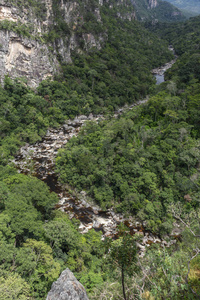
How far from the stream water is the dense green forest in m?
1.25

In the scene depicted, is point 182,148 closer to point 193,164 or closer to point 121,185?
point 193,164

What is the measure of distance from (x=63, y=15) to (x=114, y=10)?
177ft

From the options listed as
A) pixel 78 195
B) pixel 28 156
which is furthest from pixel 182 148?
pixel 28 156

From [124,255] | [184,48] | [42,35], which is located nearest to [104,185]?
[124,255]

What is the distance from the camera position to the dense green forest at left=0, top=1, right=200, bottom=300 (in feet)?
24.7

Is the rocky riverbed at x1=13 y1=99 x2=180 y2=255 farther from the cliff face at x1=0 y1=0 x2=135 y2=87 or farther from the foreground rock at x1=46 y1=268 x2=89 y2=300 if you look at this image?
the cliff face at x1=0 y1=0 x2=135 y2=87

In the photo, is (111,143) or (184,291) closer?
(184,291)

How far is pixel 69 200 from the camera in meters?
26.8

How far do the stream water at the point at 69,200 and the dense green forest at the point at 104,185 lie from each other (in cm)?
125

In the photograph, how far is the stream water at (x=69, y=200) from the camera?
74.7ft

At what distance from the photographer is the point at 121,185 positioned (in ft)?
87.2

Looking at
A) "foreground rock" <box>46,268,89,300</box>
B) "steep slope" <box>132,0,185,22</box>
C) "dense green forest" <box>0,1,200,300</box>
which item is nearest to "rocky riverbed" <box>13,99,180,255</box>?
"dense green forest" <box>0,1,200,300</box>

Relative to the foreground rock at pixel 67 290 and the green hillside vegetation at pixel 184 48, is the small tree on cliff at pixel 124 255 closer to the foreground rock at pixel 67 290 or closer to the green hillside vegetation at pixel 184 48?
the foreground rock at pixel 67 290

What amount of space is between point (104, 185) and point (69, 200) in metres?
5.87
